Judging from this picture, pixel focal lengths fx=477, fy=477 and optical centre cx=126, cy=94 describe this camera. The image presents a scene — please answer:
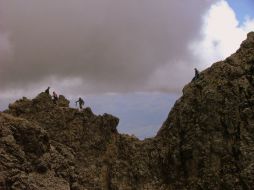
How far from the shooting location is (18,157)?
6219cm

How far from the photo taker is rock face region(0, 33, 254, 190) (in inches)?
2373

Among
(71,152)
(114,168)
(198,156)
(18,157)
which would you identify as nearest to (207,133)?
(198,156)

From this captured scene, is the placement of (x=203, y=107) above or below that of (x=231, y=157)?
above

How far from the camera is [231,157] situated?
59.8 metres

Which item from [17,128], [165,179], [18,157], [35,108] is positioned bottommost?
[165,179]

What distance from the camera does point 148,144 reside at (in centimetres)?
6838

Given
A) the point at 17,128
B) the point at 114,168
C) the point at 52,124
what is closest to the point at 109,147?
the point at 114,168

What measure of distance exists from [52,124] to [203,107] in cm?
2274

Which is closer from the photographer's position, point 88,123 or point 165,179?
point 165,179

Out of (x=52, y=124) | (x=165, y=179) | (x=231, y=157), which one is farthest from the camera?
(x=52, y=124)

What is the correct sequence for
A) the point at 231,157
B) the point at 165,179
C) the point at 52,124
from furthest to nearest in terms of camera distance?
1. the point at 52,124
2. the point at 165,179
3. the point at 231,157

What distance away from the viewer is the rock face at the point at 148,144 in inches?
2373

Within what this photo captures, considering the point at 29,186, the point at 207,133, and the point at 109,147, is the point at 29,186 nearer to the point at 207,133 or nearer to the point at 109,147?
the point at 109,147

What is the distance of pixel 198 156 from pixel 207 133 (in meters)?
3.23
